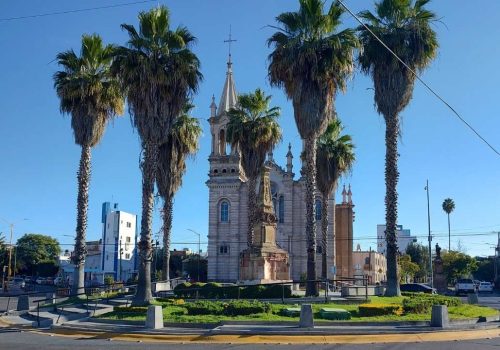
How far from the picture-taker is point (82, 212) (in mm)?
31500

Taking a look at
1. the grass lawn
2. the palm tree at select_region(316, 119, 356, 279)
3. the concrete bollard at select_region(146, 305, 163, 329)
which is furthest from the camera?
the palm tree at select_region(316, 119, 356, 279)

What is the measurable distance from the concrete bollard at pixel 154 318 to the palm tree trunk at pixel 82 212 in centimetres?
1401

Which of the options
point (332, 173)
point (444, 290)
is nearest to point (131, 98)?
point (332, 173)

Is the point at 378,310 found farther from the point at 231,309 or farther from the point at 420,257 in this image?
the point at 420,257

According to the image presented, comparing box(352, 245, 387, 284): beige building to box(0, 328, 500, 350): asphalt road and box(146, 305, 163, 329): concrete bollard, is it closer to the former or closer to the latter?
box(146, 305, 163, 329): concrete bollard

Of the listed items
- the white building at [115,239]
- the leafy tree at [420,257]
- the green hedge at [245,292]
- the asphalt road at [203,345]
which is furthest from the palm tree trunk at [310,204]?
the leafy tree at [420,257]

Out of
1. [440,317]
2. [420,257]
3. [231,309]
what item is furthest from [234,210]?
[420,257]

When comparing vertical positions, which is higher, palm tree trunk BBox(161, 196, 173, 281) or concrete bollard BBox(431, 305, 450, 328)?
palm tree trunk BBox(161, 196, 173, 281)

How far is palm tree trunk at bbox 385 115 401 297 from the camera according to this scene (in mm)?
28000

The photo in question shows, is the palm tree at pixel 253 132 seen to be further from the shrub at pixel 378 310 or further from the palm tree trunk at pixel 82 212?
the shrub at pixel 378 310

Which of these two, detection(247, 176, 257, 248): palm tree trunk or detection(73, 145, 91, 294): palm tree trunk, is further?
detection(247, 176, 257, 248): palm tree trunk

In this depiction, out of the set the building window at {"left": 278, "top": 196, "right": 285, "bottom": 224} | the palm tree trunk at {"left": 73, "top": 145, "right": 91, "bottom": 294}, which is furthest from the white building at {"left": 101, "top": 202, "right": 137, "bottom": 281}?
the palm tree trunk at {"left": 73, "top": 145, "right": 91, "bottom": 294}

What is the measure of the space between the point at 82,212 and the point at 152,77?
9.65 meters

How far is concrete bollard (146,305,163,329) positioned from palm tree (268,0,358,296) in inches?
452
